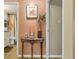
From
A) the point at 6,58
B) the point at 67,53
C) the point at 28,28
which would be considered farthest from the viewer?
the point at 28,28

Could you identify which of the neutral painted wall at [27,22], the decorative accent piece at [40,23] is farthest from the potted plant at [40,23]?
the neutral painted wall at [27,22]

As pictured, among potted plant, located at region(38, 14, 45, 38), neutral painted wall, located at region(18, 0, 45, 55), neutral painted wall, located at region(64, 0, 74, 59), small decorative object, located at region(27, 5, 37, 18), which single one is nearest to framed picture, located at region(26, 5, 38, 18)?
small decorative object, located at region(27, 5, 37, 18)

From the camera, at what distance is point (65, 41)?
71.4 inches

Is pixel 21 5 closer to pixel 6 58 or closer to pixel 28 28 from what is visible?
pixel 28 28

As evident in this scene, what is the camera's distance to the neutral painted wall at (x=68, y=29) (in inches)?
68.6

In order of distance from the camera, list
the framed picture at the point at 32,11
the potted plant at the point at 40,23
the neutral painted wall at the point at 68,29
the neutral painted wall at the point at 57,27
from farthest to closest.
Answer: the framed picture at the point at 32,11 → the potted plant at the point at 40,23 → the neutral painted wall at the point at 57,27 → the neutral painted wall at the point at 68,29

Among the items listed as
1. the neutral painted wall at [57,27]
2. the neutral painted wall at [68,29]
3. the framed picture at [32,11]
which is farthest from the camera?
the framed picture at [32,11]

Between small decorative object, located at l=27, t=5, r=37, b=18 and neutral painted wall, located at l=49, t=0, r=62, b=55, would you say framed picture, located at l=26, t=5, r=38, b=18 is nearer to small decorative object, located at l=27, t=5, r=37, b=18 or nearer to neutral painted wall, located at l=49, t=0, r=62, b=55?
small decorative object, located at l=27, t=5, r=37, b=18

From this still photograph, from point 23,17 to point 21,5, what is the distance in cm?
49

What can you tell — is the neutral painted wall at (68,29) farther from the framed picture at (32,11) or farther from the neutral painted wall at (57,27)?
the framed picture at (32,11)

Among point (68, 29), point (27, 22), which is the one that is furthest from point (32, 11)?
point (68, 29)

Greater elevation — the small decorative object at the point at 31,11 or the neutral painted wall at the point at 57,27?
the small decorative object at the point at 31,11

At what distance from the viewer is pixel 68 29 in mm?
1787
